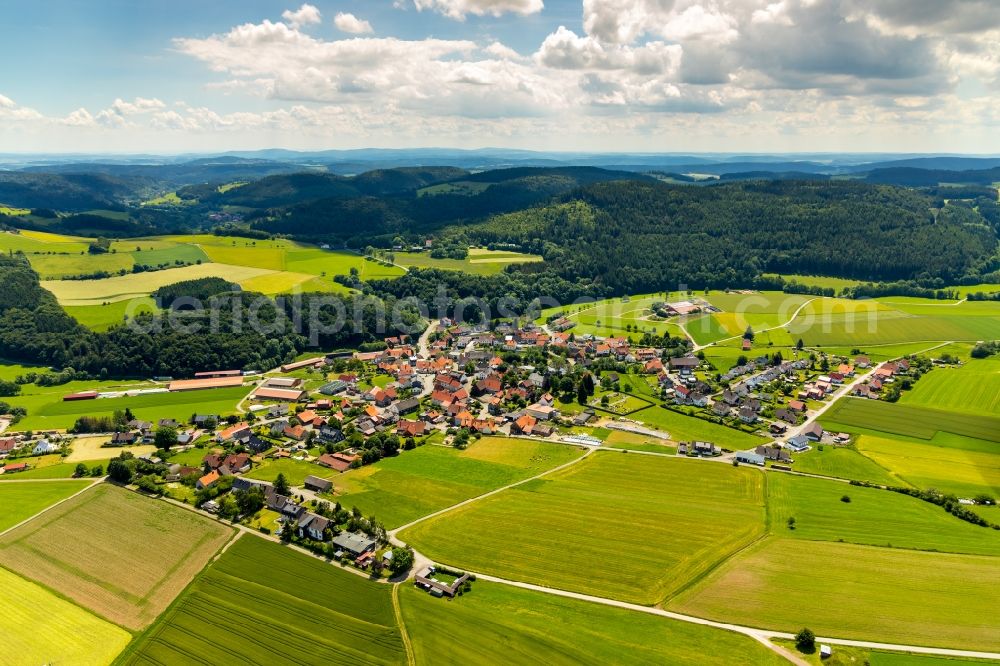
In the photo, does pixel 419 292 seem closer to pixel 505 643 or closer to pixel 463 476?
pixel 463 476

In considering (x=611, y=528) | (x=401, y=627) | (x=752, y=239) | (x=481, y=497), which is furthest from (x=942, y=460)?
(x=752, y=239)

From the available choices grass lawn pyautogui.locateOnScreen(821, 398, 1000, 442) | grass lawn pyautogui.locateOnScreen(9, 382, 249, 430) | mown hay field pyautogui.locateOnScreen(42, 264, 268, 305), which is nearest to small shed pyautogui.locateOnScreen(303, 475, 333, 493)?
grass lawn pyautogui.locateOnScreen(9, 382, 249, 430)

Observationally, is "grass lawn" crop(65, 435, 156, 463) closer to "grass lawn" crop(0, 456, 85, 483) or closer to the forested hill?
"grass lawn" crop(0, 456, 85, 483)

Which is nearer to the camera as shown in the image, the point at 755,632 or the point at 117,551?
the point at 755,632

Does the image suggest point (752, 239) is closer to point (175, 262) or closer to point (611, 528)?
point (611, 528)

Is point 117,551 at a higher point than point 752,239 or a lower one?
lower

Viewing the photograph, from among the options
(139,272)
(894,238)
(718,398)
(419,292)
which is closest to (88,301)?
(139,272)

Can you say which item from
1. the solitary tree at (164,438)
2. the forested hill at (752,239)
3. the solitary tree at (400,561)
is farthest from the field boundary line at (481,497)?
the forested hill at (752,239)
